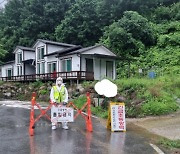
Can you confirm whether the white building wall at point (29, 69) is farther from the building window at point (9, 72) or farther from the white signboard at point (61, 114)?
the white signboard at point (61, 114)

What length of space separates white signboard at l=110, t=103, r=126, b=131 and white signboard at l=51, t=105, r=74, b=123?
1.61 meters

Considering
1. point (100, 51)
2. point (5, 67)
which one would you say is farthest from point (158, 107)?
point (5, 67)

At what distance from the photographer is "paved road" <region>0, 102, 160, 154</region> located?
23.0ft

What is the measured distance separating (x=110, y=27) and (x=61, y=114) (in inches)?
985

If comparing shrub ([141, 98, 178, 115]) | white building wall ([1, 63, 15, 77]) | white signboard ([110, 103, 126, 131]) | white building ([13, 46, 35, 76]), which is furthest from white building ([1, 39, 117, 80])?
white signboard ([110, 103, 126, 131])

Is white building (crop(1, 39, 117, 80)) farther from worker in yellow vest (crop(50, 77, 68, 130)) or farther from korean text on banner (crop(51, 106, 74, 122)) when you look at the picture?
korean text on banner (crop(51, 106, 74, 122))

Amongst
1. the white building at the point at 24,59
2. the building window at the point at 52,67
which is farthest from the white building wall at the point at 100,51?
the white building at the point at 24,59

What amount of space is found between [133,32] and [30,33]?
21.6 m

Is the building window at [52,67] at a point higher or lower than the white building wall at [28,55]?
lower

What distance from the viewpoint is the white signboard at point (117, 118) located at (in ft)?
32.8

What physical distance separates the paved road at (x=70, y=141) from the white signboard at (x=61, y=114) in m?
0.42

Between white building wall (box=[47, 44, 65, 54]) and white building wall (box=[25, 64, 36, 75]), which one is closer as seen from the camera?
white building wall (box=[47, 44, 65, 54])

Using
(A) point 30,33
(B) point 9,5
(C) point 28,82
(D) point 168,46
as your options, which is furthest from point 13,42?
(D) point 168,46

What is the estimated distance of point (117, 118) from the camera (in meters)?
10.1
